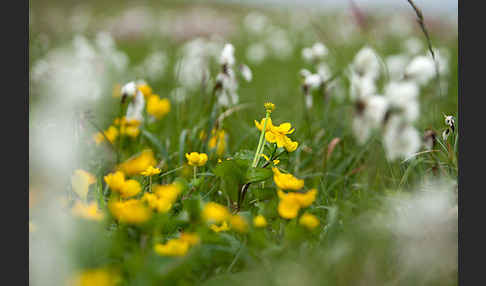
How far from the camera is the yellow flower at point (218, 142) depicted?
1.89 meters

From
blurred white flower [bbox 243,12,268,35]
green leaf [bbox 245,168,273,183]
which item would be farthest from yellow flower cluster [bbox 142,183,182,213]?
blurred white flower [bbox 243,12,268,35]

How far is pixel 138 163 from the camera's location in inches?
70.7

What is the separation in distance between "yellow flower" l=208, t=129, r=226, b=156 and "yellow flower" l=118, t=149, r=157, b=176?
25 centimetres

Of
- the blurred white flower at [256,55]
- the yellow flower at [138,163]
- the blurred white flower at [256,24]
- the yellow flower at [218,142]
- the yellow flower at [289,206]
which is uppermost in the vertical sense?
the blurred white flower at [256,24]

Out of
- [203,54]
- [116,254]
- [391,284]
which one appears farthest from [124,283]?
[203,54]

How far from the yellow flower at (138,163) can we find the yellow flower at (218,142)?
9.8 inches

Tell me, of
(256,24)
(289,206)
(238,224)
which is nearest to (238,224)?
(238,224)

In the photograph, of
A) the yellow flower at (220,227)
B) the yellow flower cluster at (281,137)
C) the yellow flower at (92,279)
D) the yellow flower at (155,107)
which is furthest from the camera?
the yellow flower at (155,107)

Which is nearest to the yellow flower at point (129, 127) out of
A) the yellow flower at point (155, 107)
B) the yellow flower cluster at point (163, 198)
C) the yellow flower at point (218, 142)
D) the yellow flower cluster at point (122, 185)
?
the yellow flower at point (155, 107)

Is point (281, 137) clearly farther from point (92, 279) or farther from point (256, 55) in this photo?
point (256, 55)

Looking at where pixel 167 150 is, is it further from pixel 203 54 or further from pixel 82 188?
pixel 203 54

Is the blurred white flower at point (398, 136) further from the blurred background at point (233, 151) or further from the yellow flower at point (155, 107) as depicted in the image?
the yellow flower at point (155, 107)

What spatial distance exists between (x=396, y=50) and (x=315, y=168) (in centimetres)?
508

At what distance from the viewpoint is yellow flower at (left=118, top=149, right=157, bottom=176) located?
1749mm
